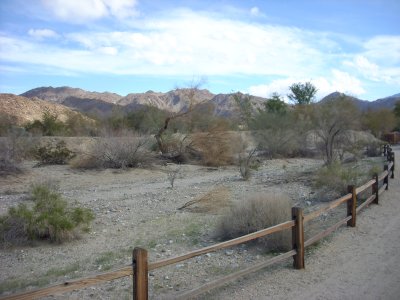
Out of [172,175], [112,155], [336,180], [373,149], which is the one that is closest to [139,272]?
[336,180]

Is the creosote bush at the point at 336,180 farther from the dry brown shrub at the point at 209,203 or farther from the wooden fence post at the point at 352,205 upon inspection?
the wooden fence post at the point at 352,205

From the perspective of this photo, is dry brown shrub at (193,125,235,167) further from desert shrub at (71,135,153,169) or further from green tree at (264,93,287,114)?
green tree at (264,93,287,114)

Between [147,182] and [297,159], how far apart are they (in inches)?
656

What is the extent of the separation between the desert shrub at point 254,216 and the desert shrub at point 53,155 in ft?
61.6

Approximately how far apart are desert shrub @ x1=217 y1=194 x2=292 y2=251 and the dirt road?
1061 millimetres

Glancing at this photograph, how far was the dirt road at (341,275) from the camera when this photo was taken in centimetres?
616

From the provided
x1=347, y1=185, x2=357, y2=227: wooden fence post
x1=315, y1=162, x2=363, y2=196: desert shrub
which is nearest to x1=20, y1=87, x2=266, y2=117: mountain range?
x1=315, y1=162, x2=363, y2=196: desert shrub

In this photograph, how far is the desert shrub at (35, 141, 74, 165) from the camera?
26.1m

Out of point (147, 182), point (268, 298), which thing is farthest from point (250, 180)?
point (268, 298)

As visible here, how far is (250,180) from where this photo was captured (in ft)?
66.3

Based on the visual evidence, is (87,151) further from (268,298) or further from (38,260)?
(268,298)

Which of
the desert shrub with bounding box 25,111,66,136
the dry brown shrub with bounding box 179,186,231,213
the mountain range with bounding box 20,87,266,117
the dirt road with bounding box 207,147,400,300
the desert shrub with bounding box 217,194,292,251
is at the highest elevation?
the mountain range with bounding box 20,87,266,117

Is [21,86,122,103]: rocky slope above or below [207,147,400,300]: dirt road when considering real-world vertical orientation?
above

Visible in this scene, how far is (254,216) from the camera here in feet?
30.2
